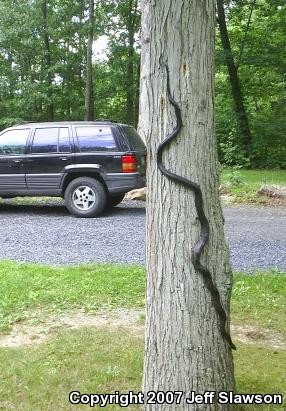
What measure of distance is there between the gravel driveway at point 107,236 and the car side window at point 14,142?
1220 mm

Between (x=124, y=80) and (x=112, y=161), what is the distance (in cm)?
1476

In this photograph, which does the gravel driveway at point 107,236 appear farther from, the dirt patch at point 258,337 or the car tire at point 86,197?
the dirt patch at point 258,337

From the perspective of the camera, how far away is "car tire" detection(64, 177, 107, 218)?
901 cm

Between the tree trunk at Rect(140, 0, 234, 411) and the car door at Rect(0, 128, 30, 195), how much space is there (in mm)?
7161

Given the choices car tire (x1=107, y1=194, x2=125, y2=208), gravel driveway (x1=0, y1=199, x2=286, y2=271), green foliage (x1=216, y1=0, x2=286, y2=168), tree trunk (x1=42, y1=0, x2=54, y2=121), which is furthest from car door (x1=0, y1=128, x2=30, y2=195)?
tree trunk (x1=42, y1=0, x2=54, y2=121)

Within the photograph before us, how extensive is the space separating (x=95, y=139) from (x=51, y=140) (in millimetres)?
872

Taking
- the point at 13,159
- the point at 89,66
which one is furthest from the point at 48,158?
the point at 89,66

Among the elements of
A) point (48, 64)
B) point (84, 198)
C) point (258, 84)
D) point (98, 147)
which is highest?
point (48, 64)

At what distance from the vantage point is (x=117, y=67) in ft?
75.3

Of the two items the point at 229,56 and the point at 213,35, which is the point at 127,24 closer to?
the point at 229,56

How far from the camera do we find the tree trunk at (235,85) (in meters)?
19.5

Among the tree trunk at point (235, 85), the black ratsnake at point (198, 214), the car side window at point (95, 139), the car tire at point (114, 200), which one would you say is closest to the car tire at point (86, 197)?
the car side window at point (95, 139)

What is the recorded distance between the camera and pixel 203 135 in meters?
2.51

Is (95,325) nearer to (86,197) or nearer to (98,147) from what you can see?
(86,197)
